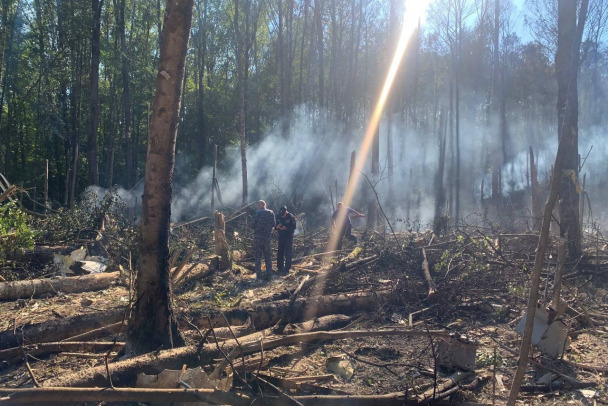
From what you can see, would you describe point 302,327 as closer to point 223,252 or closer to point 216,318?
point 216,318

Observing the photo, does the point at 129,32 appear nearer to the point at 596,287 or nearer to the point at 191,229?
the point at 191,229

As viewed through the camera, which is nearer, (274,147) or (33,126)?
(33,126)

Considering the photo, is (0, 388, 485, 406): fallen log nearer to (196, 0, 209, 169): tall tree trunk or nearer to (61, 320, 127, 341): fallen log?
(61, 320, 127, 341): fallen log

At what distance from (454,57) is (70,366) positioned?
27530mm

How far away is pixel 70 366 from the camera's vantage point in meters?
4.96

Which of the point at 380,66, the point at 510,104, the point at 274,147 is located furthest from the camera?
the point at 510,104

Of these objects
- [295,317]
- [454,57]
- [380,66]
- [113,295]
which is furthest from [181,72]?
[380,66]

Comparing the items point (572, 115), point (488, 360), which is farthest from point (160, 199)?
point (572, 115)

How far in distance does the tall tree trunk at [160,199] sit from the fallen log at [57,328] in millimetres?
1283

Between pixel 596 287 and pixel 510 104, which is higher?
pixel 510 104

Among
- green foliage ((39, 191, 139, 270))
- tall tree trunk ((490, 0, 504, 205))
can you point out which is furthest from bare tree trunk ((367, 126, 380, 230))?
green foliage ((39, 191, 139, 270))

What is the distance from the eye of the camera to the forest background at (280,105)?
23.8 m

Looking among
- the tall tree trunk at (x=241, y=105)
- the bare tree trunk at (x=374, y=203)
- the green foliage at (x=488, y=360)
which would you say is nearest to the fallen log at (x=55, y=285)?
the green foliage at (x=488, y=360)

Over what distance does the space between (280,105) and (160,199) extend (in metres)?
26.2
